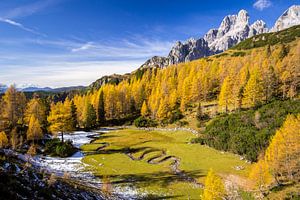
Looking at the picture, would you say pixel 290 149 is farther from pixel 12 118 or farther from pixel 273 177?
pixel 12 118

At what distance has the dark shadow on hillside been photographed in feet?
130

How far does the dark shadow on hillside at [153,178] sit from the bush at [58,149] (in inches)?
670

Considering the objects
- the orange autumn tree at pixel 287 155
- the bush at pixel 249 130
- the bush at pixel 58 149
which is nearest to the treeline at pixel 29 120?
the bush at pixel 58 149

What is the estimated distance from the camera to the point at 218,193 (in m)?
25.4

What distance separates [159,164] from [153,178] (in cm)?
846

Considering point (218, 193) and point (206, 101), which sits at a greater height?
point (206, 101)

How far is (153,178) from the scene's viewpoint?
42062 mm

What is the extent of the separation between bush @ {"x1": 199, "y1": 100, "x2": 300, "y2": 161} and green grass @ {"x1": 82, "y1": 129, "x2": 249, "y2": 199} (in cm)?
242

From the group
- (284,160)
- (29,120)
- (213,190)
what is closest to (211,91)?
(29,120)

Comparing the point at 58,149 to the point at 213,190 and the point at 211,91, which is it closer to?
the point at 213,190

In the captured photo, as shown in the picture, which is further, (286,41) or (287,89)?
(286,41)

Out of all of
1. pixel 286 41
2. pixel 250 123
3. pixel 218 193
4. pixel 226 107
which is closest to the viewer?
pixel 218 193

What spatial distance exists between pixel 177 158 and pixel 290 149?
952 inches

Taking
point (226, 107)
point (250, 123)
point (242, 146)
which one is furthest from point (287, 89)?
point (242, 146)
